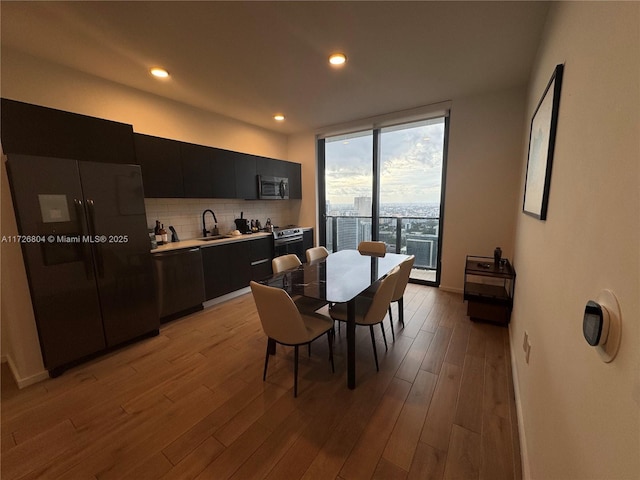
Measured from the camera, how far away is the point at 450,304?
3.40 meters

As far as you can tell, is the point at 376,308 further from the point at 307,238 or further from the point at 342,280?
the point at 307,238

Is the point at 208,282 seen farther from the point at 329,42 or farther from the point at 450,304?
the point at 450,304

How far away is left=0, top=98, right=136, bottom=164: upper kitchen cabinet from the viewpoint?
A: 2.00m

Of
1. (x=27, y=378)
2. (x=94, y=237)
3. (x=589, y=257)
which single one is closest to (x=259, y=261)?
(x=94, y=237)

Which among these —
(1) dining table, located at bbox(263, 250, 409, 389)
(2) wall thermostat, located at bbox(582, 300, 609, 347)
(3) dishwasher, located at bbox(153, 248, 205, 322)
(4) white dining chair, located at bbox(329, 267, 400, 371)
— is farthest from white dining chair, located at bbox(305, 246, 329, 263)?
(2) wall thermostat, located at bbox(582, 300, 609, 347)

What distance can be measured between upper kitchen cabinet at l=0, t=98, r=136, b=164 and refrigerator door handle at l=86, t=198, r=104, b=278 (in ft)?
1.55

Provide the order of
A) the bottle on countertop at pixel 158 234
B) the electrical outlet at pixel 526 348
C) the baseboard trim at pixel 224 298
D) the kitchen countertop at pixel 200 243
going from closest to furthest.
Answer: the electrical outlet at pixel 526 348 < the kitchen countertop at pixel 200 243 < the bottle on countertop at pixel 158 234 < the baseboard trim at pixel 224 298

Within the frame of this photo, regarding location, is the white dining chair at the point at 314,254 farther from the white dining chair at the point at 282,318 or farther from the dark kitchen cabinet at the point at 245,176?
the dark kitchen cabinet at the point at 245,176

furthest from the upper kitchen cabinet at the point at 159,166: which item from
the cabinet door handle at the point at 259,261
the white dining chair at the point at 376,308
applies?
the white dining chair at the point at 376,308

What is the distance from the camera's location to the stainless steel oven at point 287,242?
4281 millimetres

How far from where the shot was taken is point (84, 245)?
87.0 inches

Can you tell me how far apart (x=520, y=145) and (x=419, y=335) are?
2667 mm

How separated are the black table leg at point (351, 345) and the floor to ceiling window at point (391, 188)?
8.78 feet

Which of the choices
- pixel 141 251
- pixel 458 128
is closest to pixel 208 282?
pixel 141 251
